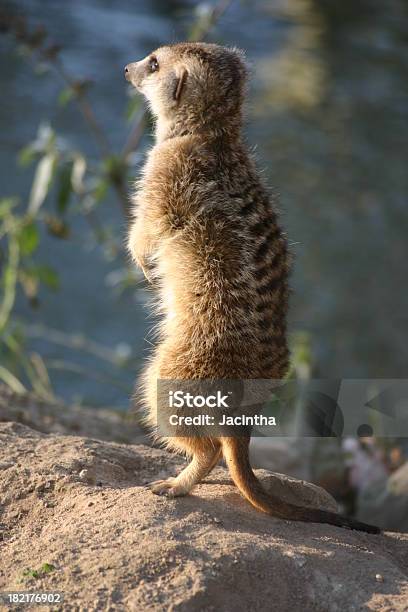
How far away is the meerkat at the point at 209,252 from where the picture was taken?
102 inches

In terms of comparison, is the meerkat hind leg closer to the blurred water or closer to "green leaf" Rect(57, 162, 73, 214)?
"green leaf" Rect(57, 162, 73, 214)

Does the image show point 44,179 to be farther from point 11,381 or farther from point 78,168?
point 11,381

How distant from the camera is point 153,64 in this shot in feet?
9.84

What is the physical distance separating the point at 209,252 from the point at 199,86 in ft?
1.74

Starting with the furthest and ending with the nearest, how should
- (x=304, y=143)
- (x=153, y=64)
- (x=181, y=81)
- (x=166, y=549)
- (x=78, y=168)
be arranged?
(x=304, y=143) < (x=78, y=168) < (x=153, y=64) < (x=181, y=81) < (x=166, y=549)

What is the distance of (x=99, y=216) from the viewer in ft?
24.8

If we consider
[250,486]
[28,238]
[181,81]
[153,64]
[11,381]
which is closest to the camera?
[250,486]

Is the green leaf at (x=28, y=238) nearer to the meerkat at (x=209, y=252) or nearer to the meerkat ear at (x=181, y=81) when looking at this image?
the meerkat at (x=209, y=252)

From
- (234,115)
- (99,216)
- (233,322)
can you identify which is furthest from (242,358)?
(99,216)

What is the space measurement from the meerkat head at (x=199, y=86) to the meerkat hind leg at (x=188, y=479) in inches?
37.0

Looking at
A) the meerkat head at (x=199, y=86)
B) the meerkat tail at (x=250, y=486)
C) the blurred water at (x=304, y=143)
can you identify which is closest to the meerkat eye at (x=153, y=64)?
the meerkat head at (x=199, y=86)

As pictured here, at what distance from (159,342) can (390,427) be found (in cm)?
322

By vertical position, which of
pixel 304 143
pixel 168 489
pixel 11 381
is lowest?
pixel 168 489

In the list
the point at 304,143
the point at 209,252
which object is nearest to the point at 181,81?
the point at 209,252
